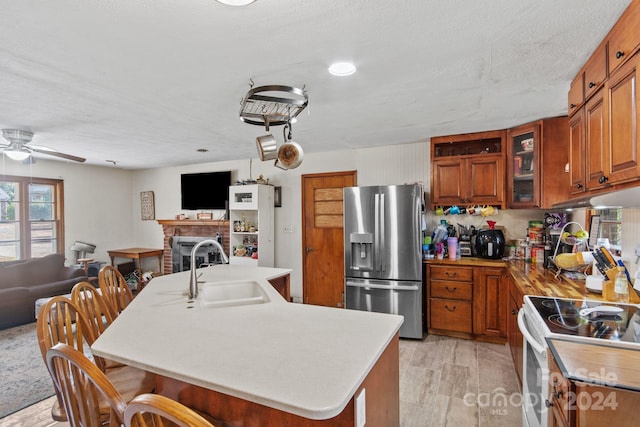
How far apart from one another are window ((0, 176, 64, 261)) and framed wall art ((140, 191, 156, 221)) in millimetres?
1327

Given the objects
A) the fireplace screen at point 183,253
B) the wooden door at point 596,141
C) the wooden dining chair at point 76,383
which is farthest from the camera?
the fireplace screen at point 183,253

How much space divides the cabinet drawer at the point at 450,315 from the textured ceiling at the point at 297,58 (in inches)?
75.0

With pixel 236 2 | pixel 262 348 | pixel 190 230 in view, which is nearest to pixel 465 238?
pixel 262 348

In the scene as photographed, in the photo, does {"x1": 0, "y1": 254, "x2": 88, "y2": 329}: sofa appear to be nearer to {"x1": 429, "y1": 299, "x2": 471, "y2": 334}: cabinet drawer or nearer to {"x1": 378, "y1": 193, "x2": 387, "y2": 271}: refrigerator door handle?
{"x1": 378, "y1": 193, "x2": 387, "y2": 271}: refrigerator door handle

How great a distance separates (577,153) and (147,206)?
22.2ft

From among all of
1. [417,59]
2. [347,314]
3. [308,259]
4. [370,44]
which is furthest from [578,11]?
[308,259]

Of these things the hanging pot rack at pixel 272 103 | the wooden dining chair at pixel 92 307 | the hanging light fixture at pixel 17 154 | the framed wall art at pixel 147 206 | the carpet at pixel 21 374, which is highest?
the hanging pot rack at pixel 272 103

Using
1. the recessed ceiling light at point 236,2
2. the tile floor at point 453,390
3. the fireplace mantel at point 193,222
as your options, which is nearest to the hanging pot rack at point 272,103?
the recessed ceiling light at point 236,2

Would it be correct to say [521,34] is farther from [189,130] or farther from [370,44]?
[189,130]

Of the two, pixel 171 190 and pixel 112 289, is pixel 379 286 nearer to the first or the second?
pixel 112 289

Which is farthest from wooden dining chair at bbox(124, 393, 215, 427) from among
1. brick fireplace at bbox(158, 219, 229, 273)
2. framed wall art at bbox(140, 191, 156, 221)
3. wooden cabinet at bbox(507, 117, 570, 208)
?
framed wall art at bbox(140, 191, 156, 221)

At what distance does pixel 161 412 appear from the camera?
69 centimetres

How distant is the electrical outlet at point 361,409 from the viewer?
3.57ft

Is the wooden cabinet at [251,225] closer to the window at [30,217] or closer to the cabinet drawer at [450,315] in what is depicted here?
the cabinet drawer at [450,315]
